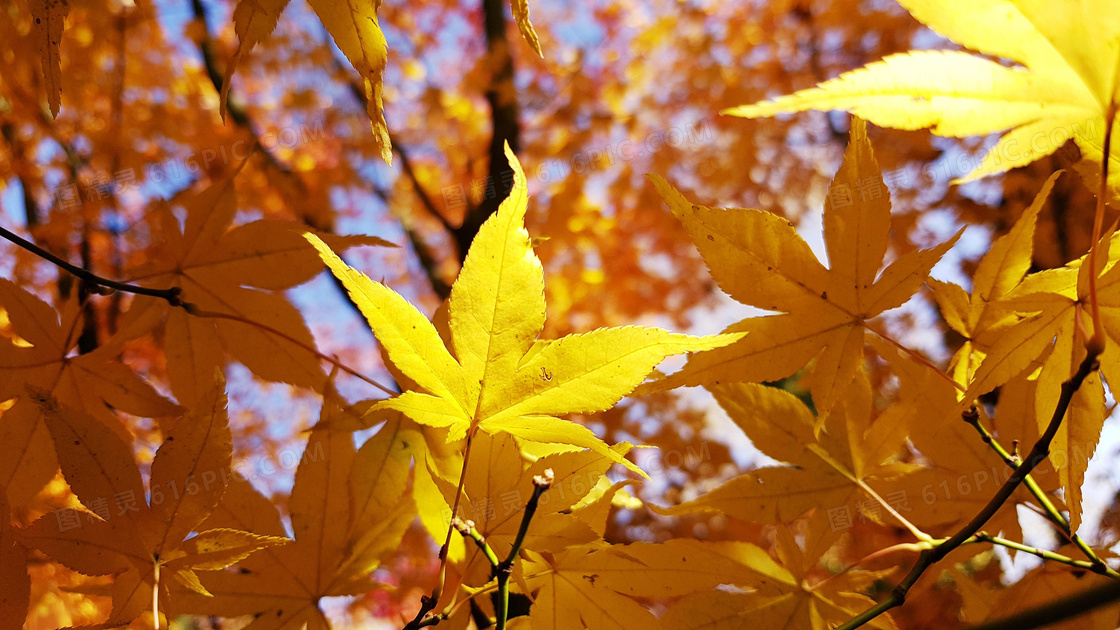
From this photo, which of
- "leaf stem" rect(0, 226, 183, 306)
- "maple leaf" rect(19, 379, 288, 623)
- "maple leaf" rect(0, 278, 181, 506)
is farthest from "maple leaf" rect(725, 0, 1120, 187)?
"maple leaf" rect(0, 278, 181, 506)

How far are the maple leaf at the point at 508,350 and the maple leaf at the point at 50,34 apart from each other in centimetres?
32

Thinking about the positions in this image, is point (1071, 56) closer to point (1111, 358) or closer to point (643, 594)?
point (1111, 358)

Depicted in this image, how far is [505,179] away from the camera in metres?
2.52

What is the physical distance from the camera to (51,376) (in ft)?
2.64

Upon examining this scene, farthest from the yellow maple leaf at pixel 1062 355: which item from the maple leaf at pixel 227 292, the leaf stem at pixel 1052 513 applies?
the maple leaf at pixel 227 292

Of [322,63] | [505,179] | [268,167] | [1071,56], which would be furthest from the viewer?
[322,63]

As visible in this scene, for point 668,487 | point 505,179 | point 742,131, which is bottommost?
point 668,487

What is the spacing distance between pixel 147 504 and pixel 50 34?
424 mm

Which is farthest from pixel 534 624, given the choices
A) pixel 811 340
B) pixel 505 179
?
pixel 505 179

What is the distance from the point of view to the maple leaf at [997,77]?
0.42 m

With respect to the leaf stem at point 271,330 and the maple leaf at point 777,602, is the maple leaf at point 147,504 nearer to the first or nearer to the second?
the leaf stem at point 271,330

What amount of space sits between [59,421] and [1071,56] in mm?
847

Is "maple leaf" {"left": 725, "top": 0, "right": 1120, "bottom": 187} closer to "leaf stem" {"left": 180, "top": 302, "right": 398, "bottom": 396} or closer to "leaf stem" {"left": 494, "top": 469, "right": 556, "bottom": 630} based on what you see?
"leaf stem" {"left": 494, "top": 469, "right": 556, "bottom": 630}

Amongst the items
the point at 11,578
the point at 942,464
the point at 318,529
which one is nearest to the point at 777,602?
the point at 942,464
